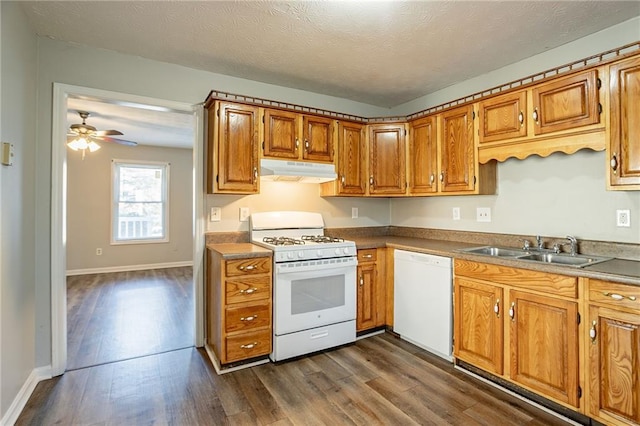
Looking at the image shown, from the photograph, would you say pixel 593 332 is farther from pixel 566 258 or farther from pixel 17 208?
pixel 17 208

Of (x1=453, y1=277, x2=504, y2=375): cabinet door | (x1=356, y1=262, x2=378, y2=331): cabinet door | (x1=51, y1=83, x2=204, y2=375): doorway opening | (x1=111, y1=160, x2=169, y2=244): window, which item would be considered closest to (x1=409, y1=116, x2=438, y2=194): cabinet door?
(x1=356, y1=262, x2=378, y2=331): cabinet door

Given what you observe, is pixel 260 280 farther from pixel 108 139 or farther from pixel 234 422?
pixel 108 139

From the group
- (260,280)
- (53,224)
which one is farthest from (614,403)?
(53,224)

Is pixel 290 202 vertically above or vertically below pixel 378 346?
above

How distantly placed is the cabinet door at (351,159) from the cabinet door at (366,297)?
2.66 feet

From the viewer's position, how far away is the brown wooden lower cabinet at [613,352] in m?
1.63

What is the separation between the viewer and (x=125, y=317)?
3693mm

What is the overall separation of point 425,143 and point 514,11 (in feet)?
4.23

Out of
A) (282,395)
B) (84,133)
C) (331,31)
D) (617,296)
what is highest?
(331,31)

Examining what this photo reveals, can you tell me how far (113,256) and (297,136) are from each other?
16.7ft

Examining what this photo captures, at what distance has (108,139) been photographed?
440 centimetres

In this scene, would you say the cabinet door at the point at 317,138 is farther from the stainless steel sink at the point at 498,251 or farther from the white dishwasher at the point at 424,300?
the stainless steel sink at the point at 498,251

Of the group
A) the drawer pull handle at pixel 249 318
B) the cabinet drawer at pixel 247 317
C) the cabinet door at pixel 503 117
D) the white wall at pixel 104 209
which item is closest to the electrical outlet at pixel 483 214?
the cabinet door at pixel 503 117

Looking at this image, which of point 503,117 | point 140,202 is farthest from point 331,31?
point 140,202
